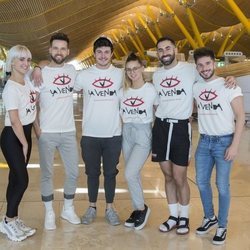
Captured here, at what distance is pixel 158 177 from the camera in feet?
24.6

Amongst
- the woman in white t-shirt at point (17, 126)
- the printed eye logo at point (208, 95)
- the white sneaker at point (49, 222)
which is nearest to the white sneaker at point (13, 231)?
the woman in white t-shirt at point (17, 126)

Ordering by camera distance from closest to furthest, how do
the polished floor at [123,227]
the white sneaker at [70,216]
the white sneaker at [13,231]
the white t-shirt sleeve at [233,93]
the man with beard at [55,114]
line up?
the white t-shirt sleeve at [233,93]
the polished floor at [123,227]
the white sneaker at [13,231]
the man with beard at [55,114]
the white sneaker at [70,216]

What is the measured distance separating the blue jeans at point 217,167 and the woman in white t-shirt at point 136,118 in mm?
623

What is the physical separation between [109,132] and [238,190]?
2.66 m

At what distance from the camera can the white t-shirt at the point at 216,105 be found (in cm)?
426

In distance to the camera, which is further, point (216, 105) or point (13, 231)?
point (13, 231)

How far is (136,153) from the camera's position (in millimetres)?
4777

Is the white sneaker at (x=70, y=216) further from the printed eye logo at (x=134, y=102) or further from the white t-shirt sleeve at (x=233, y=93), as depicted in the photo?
the white t-shirt sleeve at (x=233, y=93)

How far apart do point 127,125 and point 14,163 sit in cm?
128

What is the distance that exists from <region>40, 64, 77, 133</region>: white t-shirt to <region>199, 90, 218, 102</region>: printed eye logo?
56.4 inches

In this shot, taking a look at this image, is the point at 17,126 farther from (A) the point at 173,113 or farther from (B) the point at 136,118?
(A) the point at 173,113

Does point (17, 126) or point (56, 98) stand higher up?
point (56, 98)

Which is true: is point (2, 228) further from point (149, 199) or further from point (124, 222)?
point (149, 199)

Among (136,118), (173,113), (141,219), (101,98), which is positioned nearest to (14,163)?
(101,98)
